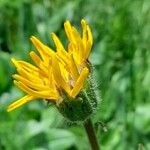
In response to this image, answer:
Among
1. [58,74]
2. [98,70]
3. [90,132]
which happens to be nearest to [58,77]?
[58,74]

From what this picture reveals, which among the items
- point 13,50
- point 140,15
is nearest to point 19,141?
point 13,50

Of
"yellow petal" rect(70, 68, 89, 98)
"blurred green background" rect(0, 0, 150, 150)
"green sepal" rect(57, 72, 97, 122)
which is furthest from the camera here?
"blurred green background" rect(0, 0, 150, 150)

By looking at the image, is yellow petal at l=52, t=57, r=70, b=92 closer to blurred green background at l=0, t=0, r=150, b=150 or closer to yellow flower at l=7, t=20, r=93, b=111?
yellow flower at l=7, t=20, r=93, b=111

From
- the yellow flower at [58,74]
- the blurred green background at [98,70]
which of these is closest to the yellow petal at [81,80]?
the yellow flower at [58,74]

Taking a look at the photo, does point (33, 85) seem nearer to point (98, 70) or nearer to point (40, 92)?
point (40, 92)

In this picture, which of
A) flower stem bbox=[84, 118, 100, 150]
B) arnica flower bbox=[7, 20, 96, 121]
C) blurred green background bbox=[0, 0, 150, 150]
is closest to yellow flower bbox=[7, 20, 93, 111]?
arnica flower bbox=[7, 20, 96, 121]

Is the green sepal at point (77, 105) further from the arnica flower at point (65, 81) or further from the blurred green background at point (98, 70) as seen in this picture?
the blurred green background at point (98, 70)

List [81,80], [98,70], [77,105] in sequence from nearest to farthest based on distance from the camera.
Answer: [81,80] < [77,105] < [98,70]
